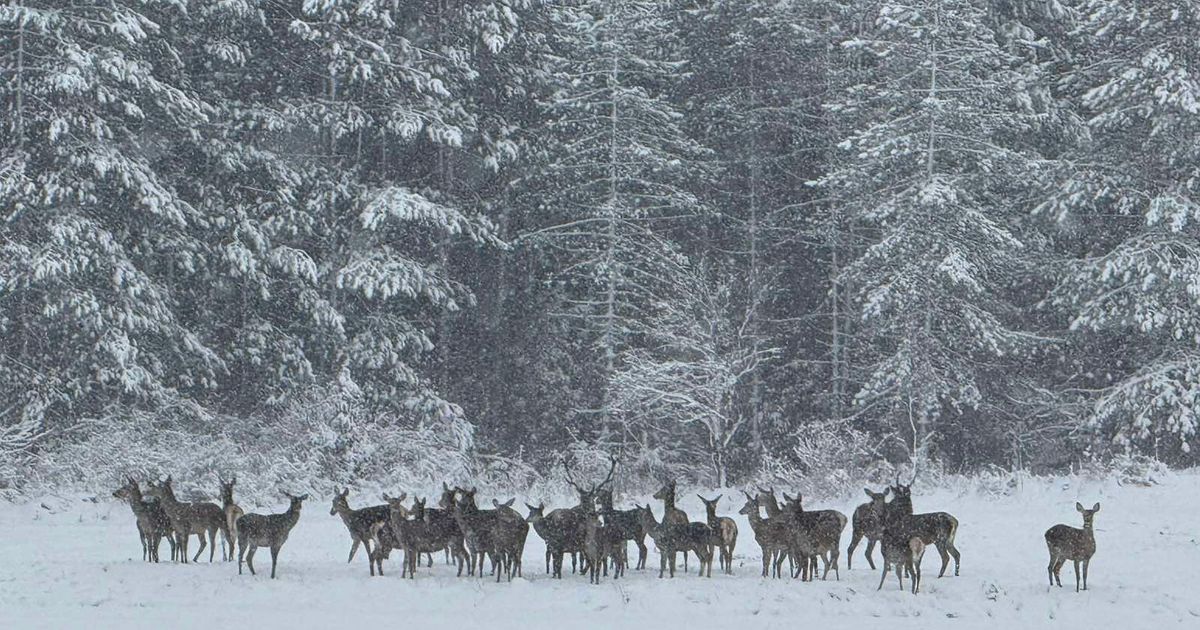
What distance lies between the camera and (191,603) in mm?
13273

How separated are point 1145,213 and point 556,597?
2028cm

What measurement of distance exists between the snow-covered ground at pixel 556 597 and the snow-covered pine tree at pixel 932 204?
13342 mm

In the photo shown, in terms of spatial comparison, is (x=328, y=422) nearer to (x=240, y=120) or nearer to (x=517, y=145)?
(x=240, y=120)

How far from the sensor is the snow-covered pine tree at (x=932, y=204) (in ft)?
99.6

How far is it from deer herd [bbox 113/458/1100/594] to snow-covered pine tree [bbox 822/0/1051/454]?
15208mm

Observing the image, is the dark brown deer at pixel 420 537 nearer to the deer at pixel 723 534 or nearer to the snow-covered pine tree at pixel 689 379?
the deer at pixel 723 534

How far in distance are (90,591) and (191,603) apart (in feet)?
4.19

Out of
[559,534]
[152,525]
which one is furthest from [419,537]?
[152,525]

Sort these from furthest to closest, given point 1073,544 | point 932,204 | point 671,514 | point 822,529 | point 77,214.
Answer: point 932,204 → point 77,214 → point 671,514 → point 822,529 → point 1073,544

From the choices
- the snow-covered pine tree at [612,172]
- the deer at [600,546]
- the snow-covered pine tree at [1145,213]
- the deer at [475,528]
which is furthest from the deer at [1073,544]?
the snow-covered pine tree at [612,172]

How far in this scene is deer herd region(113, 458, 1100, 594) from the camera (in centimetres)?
1457

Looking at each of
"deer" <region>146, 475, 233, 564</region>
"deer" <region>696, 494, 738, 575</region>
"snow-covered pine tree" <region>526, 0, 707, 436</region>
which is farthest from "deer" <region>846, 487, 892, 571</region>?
"snow-covered pine tree" <region>526, 0, 707, 436</region>

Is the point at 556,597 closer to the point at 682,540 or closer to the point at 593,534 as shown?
the point at 593,534

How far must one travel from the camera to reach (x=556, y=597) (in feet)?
45.2
